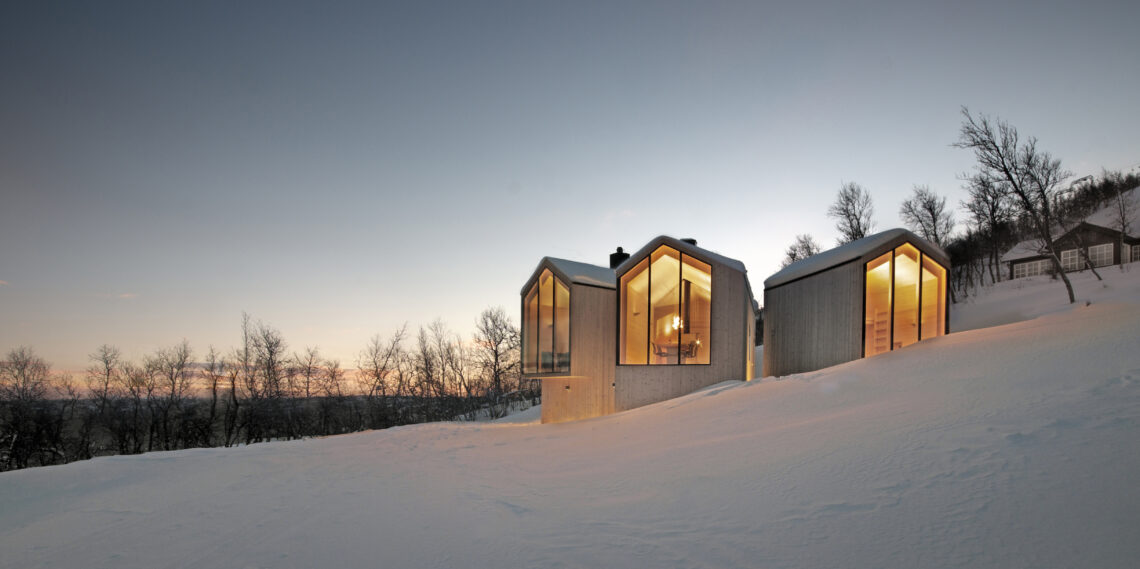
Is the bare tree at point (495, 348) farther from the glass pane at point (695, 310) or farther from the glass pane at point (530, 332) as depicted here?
the glass pane at point (695, 310)

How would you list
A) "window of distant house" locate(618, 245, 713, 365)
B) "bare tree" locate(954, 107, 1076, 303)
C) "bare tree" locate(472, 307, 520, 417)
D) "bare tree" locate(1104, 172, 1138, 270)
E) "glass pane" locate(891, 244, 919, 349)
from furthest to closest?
"bare tree" locate(472, 307, 520, 417) < "bare tree" locate(1104, 172, 1138, 270) < "bare tree" locate(954, 107, 1076, 303) < "window of distant house" locate(618, 245, 713, 365) < "glass pane" locate(891, 244, 919, 349)

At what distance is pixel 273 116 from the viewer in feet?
54.7

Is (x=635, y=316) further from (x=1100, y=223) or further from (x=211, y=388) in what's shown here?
(x=1100, y=223)

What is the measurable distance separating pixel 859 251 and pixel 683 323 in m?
4.77

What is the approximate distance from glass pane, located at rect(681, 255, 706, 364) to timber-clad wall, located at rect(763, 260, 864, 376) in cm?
261

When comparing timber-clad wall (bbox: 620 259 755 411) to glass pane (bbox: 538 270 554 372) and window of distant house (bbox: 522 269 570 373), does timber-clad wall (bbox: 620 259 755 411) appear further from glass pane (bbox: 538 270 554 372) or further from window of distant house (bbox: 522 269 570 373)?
glass pane (bbox: 538 270 554 372)

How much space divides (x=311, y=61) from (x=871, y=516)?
1754 cm

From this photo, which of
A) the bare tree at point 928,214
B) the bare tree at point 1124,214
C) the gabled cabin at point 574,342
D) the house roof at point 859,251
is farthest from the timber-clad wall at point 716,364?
the bare tree at point 928,214

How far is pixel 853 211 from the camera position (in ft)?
101

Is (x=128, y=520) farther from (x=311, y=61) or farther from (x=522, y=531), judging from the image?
(x=311, y=61)

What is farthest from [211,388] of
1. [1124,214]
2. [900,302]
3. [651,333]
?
[1124,214]

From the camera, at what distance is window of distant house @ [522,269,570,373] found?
1412 centimetres

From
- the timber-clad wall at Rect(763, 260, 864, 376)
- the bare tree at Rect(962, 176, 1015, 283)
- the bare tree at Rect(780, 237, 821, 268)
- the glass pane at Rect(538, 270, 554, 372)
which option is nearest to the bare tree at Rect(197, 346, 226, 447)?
the glass pane at Rect(538, 270, 554, 372)

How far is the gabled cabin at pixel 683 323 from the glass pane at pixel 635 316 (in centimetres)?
3
